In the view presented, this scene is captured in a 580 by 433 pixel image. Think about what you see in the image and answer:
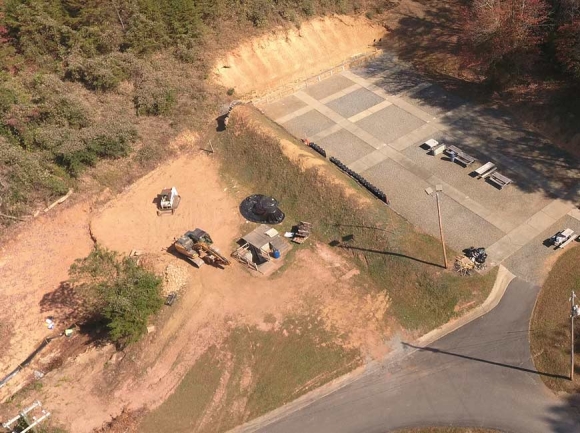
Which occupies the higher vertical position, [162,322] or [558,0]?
[558,0]

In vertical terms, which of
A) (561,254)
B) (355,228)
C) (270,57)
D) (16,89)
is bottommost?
(561,254)

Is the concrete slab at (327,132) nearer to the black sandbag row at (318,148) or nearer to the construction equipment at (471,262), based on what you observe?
the black sandbag row at (318,148)

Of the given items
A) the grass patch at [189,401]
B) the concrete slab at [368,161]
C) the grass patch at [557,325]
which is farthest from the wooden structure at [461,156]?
the grass patch at [189,401]

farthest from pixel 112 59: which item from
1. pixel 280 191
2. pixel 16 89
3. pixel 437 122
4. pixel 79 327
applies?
pixel 437 122

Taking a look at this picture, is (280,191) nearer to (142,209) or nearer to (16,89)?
(142,209)

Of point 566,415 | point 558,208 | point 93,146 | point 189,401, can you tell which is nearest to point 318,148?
point 558,208

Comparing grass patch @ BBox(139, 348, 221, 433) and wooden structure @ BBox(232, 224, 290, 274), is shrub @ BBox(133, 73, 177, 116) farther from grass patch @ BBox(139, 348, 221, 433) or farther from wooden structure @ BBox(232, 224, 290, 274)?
grass patch @ BBox(139, 348, 221, 433)
